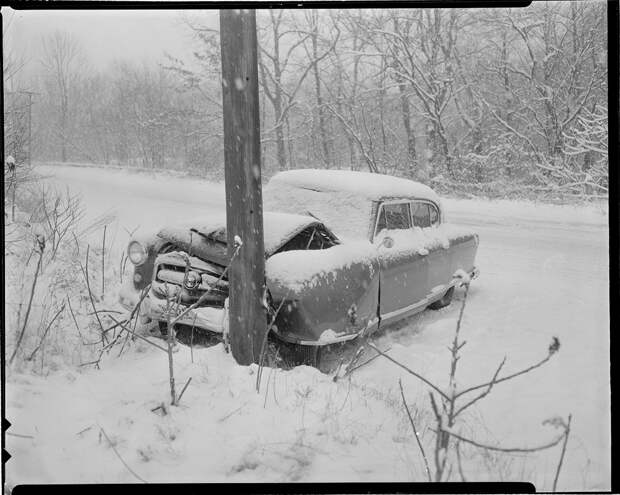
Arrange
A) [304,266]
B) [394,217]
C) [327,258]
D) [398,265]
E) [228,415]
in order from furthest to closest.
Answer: [394,217], [398,265], [327,258], [304,266], [228,415]

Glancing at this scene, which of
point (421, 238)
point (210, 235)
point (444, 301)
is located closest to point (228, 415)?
point (210, 235)

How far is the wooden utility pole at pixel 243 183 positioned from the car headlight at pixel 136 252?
0.57 meters

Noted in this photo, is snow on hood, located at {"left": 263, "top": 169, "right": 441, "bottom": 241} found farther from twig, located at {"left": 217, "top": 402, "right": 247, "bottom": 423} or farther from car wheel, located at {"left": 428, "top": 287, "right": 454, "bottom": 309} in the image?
twig, located at {"left": 217, "top": 402, "right": 247, "bottom": 423}

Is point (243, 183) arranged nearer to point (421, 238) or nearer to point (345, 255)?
point (345, 255)

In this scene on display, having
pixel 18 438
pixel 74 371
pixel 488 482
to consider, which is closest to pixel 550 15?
pixel 488 482

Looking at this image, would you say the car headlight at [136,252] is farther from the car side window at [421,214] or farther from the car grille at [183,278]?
the car side window at [421,214]

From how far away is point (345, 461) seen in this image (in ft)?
7.98

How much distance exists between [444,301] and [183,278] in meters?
1.70

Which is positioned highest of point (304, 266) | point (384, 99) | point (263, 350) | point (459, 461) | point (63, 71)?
point (63, 71)

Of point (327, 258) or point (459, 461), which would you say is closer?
point (459, 461)

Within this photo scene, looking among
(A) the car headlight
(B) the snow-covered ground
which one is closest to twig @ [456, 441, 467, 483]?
(B) the snow-covered ground

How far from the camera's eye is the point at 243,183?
8.67 ft

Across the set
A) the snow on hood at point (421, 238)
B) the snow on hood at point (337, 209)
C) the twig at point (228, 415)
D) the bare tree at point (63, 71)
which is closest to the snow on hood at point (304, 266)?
the snow on hood at point (337, 209)

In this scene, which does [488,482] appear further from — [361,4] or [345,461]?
[361,4]
